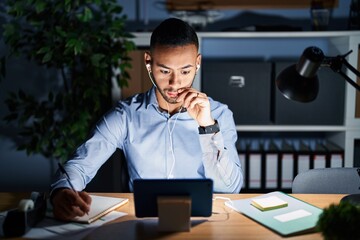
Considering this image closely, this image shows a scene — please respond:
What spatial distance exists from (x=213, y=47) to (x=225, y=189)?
1.36 m

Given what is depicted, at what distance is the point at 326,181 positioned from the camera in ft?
5.81

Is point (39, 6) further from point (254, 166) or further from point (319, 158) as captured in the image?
point (319, 158)

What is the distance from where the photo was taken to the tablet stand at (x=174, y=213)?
49.5 inches

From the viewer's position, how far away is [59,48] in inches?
101

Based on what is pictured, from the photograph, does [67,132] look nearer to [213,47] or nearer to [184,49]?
[213,47]

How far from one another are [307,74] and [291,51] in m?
1.55

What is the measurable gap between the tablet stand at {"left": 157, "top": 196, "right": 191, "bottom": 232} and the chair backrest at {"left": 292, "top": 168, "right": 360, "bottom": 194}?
25.5 inches

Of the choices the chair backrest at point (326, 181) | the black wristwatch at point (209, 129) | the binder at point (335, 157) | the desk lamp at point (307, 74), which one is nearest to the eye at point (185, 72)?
the black wristwatch at point (209, 129)

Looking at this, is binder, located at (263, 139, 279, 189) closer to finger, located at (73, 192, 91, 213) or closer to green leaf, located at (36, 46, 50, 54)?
green leaf, located at (36, 46, 50, 54)

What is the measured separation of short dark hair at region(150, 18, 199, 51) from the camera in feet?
5.58

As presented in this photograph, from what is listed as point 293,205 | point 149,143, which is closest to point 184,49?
point 149,143

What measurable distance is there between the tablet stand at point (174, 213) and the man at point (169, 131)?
1.17 ft

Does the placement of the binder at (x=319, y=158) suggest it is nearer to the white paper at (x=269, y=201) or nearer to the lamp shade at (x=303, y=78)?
the white paper at (x=269, y=201)

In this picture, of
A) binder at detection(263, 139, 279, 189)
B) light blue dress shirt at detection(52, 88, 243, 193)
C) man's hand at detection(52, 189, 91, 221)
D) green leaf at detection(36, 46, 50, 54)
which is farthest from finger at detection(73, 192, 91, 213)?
binder at detection(263, 139, 279, 189)
